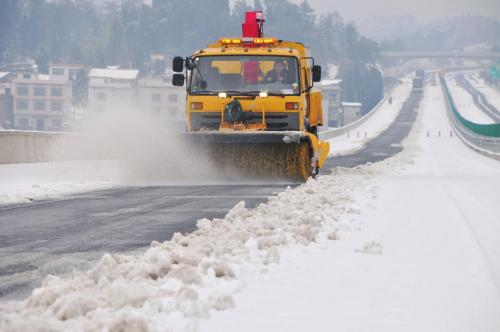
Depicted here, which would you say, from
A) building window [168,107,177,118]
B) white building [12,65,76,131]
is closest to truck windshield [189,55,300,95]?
building window [168,107,177,118]

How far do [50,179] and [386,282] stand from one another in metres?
14.8

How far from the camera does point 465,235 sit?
31.7ft

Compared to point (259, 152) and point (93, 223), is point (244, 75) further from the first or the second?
point (93, 223)

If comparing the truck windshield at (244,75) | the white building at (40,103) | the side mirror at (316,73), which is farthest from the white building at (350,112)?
the side mirror at (316,73)

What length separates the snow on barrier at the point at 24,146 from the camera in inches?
722

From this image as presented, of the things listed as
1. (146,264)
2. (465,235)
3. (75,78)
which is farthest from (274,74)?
(75,78)

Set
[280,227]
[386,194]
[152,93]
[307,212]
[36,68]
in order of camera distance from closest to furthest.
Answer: [280,227]
[307,212]
[386,194]
[152,93]
[36,68]

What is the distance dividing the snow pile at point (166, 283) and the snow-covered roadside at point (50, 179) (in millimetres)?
7516

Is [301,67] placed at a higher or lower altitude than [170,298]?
higher

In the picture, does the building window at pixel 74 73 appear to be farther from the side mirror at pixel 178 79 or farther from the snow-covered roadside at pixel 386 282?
the snow-covered roadside at pixel 386 282

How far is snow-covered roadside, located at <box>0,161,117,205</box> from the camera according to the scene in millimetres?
16791

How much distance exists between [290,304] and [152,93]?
130 m

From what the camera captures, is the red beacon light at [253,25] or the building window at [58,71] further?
the building window at [58,71]

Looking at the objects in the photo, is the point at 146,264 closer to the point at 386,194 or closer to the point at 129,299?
the point at 129,299
